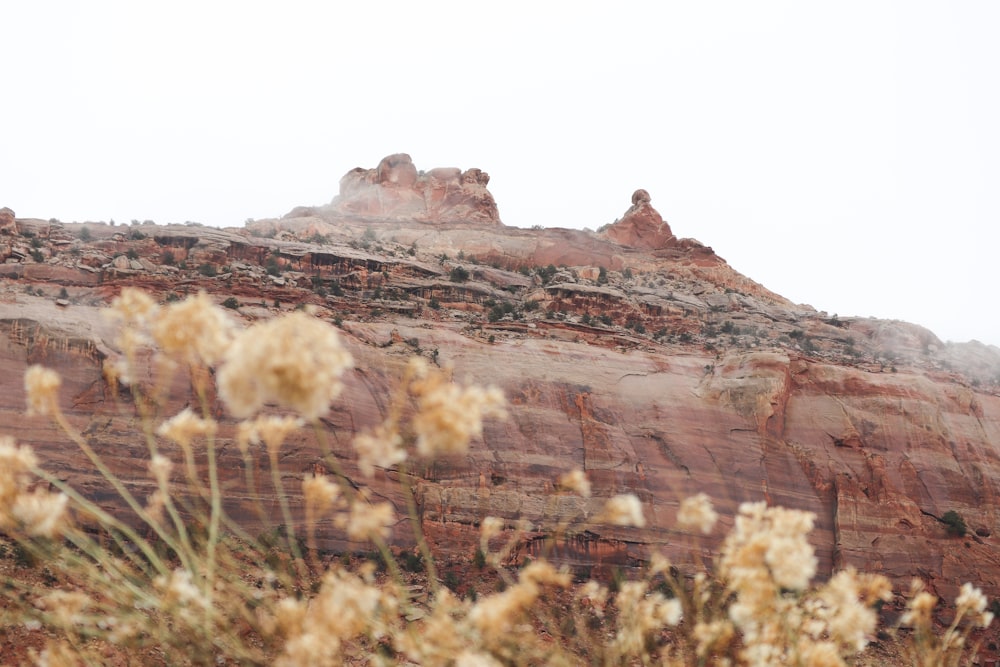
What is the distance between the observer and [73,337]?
2022 cm

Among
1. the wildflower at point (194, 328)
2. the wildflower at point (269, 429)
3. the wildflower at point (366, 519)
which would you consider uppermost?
the wildflower at point (194, 328)

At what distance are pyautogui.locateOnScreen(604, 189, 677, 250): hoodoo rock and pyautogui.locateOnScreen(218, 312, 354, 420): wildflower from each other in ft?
192

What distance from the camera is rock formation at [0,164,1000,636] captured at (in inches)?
840

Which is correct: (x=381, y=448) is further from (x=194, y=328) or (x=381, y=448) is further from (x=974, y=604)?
(x=974, y=604)

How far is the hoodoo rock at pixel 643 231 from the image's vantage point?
6009 cm

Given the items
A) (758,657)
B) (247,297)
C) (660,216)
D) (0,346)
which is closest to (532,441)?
(247,297)

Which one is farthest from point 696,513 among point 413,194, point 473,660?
point 413,194

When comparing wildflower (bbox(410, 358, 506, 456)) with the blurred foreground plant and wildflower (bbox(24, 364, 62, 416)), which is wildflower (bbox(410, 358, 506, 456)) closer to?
the blurred foreground plant

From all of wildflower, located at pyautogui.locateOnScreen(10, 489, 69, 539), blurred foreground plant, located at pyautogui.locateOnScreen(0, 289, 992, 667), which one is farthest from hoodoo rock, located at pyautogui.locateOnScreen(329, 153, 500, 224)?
wildflower, located at pyautogui.locateOnScreen(10, 489, 69, 539)

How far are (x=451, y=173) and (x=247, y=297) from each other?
134 ft

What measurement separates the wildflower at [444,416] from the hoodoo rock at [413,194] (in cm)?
5618

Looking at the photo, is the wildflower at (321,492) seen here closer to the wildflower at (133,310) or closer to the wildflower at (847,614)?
the wildflower at (133,310)

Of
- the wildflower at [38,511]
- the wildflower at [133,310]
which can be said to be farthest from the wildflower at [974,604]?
the wildflower at [38,511]

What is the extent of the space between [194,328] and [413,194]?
6267 centimetres
